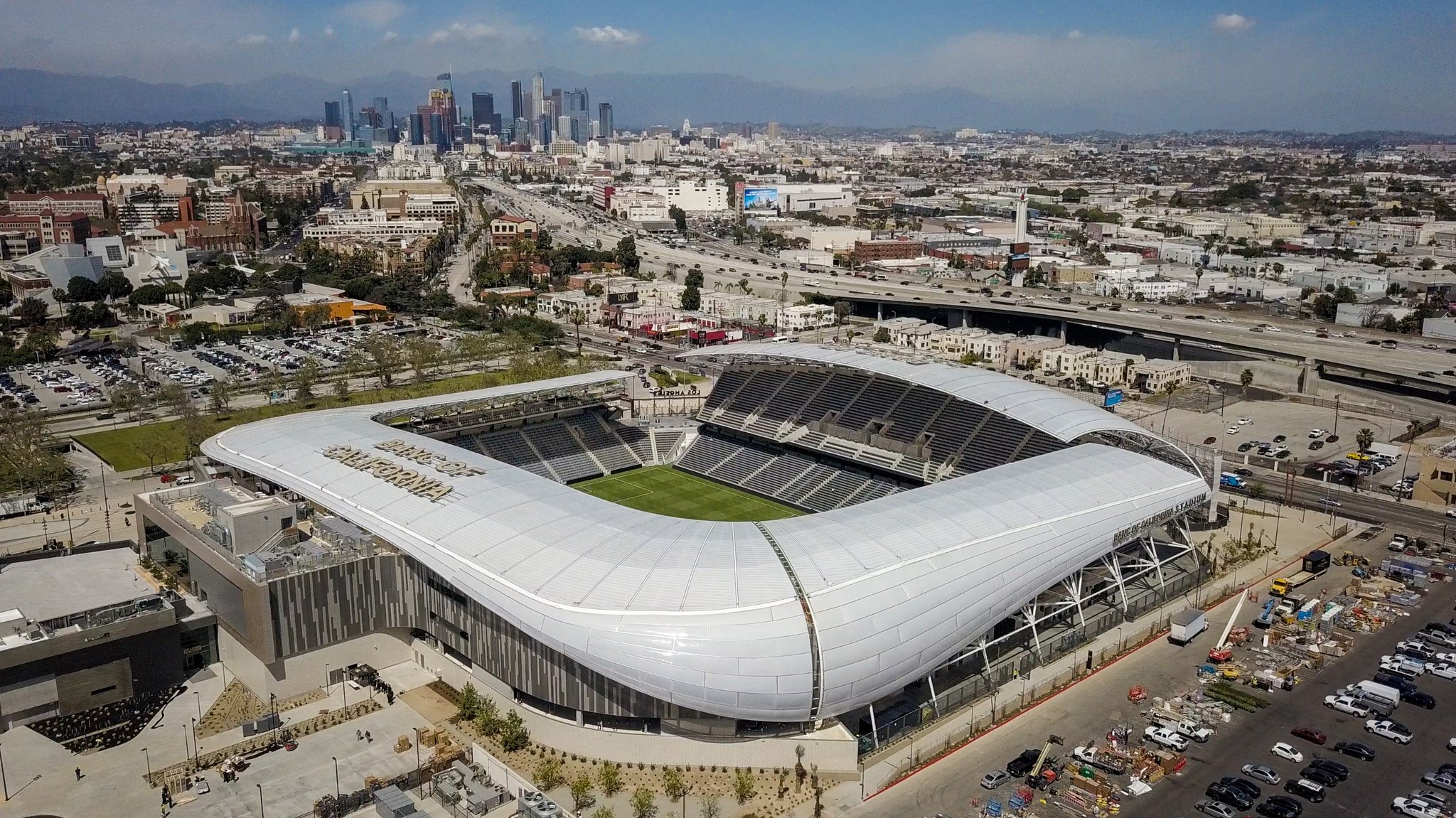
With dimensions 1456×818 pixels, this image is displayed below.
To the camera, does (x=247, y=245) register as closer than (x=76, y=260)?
No

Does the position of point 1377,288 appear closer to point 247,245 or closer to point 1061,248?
point 1061,248

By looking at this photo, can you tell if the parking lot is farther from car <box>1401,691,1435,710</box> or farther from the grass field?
the grass field

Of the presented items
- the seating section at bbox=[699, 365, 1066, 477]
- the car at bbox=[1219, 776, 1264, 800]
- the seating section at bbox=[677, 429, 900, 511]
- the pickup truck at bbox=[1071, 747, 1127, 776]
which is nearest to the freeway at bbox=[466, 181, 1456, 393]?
the seating section at bbox=[699, 365, 1066, 477]

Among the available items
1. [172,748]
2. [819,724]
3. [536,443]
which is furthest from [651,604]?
[536,443]

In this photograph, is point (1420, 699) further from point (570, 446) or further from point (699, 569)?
point (570, 446)

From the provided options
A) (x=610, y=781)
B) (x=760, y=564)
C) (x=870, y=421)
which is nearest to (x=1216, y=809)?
(x=760, y=564)

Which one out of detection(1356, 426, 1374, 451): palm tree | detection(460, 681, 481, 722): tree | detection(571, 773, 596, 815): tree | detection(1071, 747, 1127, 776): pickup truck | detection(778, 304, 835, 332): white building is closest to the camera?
detection(571, 773, 596, 815): tree

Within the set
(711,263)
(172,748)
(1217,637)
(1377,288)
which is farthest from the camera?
(711,263)
